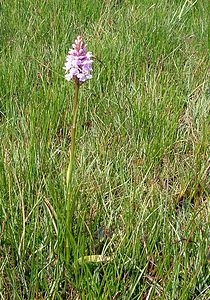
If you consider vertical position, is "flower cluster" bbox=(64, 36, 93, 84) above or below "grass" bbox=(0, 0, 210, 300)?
above

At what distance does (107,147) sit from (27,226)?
57 cm

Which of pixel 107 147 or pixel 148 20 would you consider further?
pixel 148 20

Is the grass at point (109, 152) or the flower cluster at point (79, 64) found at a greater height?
the flower cluster at point (79, 64)

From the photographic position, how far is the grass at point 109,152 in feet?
4.03

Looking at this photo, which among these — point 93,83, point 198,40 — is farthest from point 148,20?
point 93,83

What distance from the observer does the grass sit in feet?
4.03

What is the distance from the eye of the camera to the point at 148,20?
271 cm

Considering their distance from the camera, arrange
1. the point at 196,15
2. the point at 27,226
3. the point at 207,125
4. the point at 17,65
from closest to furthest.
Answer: the point at 27,226
the point at 207,125
the point at 17,65
the point at 196,15


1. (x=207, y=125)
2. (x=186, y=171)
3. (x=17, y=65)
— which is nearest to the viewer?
(x=186, y=171)

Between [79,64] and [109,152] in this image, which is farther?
[109,152]

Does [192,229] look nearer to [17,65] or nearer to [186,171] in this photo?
[186,171]

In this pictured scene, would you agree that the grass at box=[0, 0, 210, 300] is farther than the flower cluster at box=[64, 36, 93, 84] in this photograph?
Yes

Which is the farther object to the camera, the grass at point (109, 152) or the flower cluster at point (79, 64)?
the grass at point (109, 152)

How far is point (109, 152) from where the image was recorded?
67.5 inches
